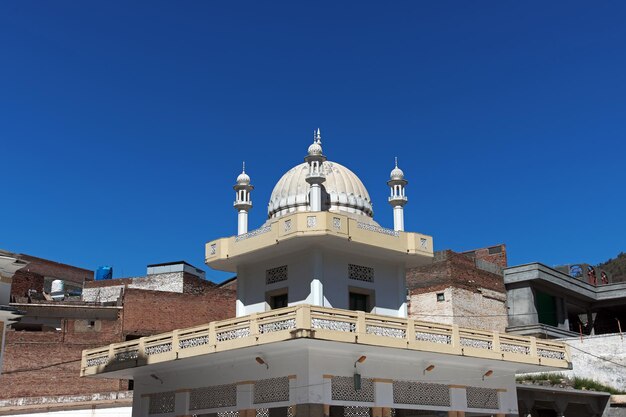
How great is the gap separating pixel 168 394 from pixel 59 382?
15144 mm

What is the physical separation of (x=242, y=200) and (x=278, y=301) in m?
4.89

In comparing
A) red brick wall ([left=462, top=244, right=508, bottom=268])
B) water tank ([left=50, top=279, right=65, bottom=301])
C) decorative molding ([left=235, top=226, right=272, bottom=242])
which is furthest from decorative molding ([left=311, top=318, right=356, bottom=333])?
Result: water tank ([left=50, top=279, right=65, bottom=301])

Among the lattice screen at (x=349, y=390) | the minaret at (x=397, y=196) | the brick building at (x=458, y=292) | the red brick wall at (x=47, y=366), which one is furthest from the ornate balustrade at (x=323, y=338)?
the brick building at (x=458, y=292)

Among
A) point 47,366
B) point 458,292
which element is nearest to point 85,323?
point 47,366

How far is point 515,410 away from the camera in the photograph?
27.3 m

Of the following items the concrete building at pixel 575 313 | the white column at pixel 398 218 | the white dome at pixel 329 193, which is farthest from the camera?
the concrete building at pixel 575 313

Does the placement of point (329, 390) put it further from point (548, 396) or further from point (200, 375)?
point (548, 396)

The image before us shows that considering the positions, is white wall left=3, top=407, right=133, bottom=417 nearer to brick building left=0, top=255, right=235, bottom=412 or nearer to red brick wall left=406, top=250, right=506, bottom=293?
brick building left=0, top=255, right=235, bottom=412

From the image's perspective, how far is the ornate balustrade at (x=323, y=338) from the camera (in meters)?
20.3

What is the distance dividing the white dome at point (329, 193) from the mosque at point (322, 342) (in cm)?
5

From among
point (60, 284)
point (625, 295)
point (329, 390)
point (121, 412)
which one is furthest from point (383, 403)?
point (60, 284)

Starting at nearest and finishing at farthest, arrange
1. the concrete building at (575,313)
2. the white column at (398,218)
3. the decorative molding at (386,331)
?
the decorative molding at (386,331), the white column at (398,218), the concrete building at (575,313)

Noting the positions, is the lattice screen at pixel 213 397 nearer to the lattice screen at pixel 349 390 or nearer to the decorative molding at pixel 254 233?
the lattice screen at pixel 349 390

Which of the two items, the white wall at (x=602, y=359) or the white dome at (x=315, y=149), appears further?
the white wall at (x=602, y=359)
